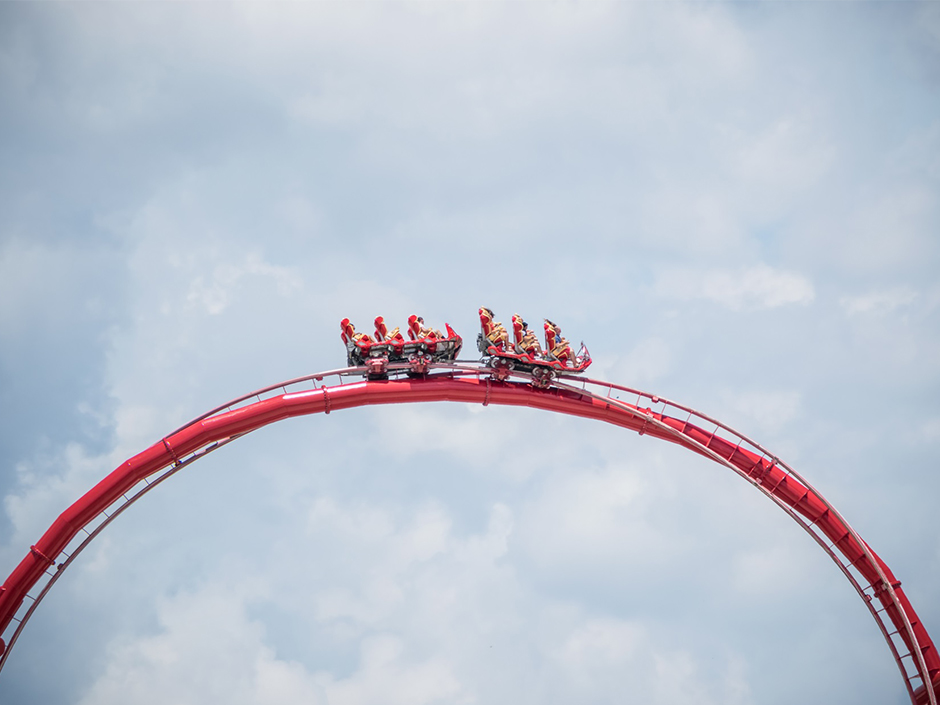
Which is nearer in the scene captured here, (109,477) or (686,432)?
(109,477)

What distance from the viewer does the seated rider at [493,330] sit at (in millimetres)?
36500

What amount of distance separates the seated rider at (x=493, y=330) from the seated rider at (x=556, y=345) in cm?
128

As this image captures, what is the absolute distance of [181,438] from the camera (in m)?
35.4

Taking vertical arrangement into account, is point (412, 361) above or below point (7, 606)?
above

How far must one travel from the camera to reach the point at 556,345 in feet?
122

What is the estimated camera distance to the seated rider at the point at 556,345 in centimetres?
3703

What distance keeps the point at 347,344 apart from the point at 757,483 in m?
13.2

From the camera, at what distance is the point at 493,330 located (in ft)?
120

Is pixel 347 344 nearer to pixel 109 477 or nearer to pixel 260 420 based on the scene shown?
pixel 260 420

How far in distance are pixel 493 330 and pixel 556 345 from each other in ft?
6.59

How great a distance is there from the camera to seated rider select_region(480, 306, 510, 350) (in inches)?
1437

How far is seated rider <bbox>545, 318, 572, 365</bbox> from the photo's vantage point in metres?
37.0

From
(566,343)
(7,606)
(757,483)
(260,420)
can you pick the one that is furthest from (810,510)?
(7,606)

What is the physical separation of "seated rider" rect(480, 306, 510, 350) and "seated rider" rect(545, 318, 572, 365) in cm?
128
